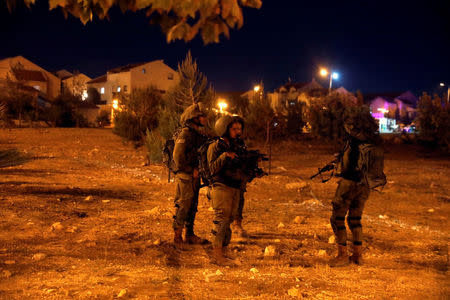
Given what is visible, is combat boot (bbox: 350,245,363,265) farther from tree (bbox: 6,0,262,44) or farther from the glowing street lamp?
the glowing street lamp

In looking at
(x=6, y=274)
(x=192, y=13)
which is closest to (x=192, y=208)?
(x=6, y=274)

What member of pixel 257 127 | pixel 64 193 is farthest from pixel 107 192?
pixel 257 127

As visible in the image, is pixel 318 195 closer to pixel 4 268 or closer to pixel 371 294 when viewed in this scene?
pixel 371 294

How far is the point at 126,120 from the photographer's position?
23.4 meters

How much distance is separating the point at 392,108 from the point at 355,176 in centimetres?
6167

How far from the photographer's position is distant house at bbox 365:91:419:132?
56625mm

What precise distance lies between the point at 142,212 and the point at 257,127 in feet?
57.7

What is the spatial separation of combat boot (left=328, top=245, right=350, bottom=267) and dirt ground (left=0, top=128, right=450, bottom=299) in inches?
3.7

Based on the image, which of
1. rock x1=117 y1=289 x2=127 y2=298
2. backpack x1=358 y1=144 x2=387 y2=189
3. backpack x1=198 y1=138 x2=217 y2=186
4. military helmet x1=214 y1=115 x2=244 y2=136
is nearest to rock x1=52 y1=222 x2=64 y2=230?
backpack x1=198 y1=138 x2=217 y2=186

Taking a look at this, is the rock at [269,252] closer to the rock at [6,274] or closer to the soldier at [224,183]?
the soldier at [224,183]

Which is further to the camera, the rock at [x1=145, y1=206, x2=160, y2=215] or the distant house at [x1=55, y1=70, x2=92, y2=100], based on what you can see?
the distant house at [x1=55, y1=70, x2=92, y2=100]

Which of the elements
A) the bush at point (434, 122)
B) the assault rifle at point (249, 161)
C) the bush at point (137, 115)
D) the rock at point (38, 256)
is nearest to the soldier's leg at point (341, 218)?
the assault rifle at point (249, 161)

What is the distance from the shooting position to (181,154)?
5672 millimetres

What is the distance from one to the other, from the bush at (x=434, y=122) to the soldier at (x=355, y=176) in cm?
2173
